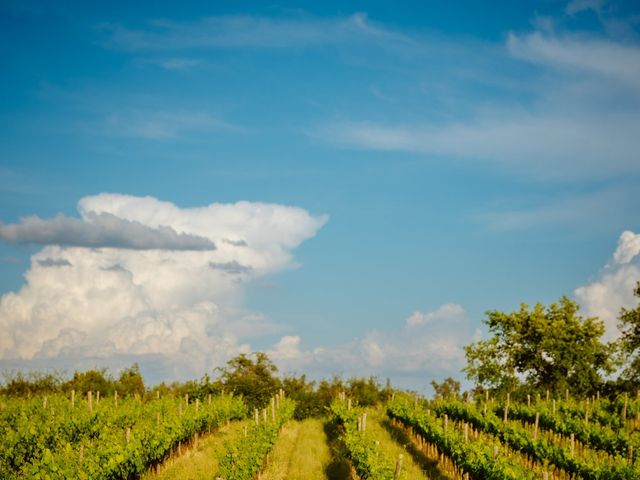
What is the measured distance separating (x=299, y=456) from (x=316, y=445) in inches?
143

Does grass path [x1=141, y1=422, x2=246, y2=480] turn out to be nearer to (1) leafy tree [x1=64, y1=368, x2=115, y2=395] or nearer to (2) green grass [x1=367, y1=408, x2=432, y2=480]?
(2) green grass [x1=367, y1=408, x2=432, y2=480]

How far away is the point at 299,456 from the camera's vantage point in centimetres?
2375

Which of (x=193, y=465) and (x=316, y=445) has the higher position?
(x=316, y=445)

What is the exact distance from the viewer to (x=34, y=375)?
51594 mm

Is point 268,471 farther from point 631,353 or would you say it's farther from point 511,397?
point 631,353

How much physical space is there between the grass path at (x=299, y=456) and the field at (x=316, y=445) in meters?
0.05

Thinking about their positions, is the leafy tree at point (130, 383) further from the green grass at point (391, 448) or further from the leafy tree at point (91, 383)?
the green grass at point (391, 448)

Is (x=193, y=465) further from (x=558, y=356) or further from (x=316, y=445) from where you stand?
(x=558, y=356)

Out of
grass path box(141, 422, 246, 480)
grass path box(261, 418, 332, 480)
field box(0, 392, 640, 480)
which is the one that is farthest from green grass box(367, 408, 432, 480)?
grass path box(141, 422, 246, 480)

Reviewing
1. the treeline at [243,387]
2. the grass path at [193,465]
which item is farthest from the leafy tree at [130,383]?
the grass path at [193,465]

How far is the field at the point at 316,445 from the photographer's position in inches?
676

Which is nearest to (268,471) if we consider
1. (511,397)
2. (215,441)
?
(215,441)

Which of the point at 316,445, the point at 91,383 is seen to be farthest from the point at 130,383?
the point at 316,445

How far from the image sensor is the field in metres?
17.2
